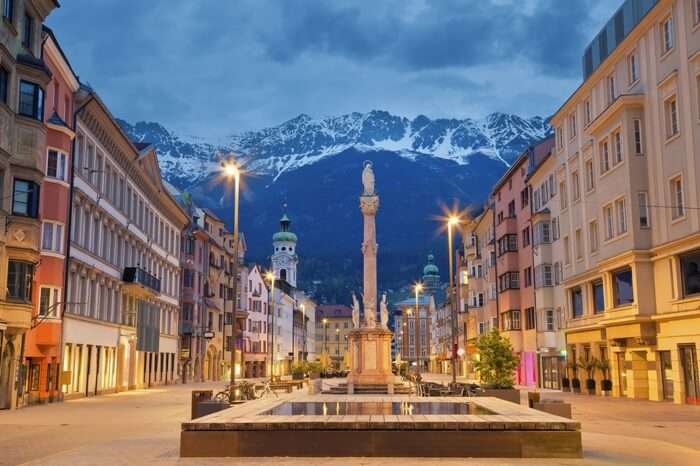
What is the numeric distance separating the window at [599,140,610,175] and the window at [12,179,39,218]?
96.9ft

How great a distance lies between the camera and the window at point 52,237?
4019 cm

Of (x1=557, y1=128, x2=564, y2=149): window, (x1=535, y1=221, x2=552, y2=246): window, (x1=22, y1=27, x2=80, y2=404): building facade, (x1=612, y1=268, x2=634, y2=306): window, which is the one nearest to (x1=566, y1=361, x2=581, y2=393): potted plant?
(x1=612, y1=268, x2=634, y2=306): window

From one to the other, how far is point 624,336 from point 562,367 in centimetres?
1701

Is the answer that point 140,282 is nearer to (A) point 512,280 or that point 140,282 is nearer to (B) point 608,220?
(A) point 512,280

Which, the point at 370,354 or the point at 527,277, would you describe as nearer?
the point at 370,354

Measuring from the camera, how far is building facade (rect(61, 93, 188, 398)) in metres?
44.9

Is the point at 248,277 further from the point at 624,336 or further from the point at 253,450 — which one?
the point at 253,450

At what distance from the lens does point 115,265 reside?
178 feet

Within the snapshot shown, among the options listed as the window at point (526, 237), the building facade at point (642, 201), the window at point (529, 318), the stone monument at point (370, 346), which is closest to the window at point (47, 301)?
the stone monument at point (370, 346)

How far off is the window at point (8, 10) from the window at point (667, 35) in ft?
97.5

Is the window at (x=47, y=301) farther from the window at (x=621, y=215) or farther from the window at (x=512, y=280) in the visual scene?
the window at (x=512, y=280)

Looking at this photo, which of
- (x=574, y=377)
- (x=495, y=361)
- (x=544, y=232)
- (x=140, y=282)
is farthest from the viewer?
(x=544, y=232)

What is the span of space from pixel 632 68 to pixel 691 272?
12.2 m

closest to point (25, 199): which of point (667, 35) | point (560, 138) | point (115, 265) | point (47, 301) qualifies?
point (47, 301)
